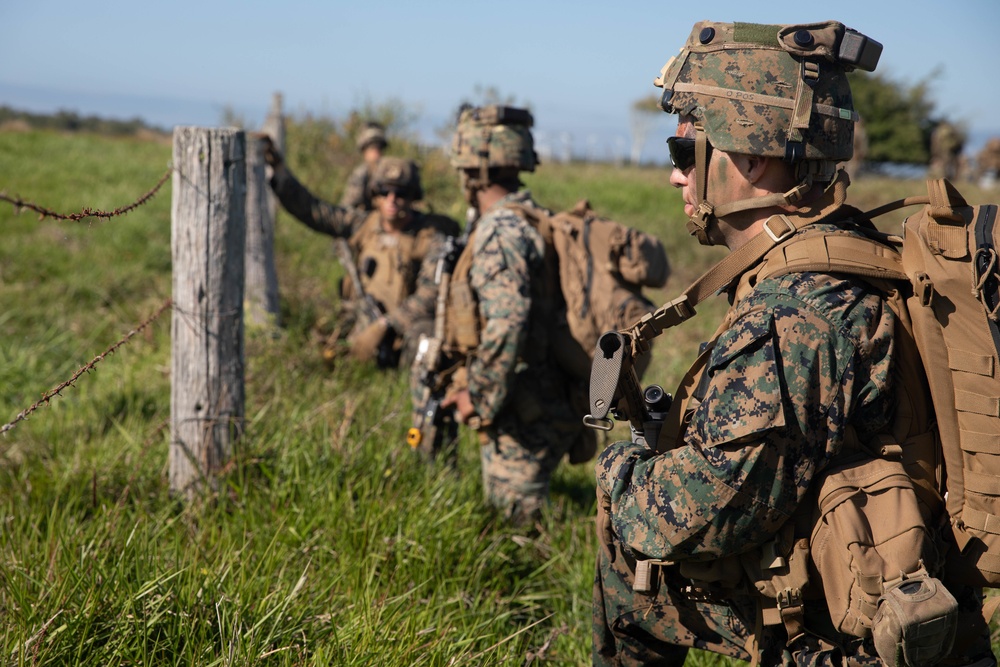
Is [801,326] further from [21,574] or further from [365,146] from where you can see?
[365,146]

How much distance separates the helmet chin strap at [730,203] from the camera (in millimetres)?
2049

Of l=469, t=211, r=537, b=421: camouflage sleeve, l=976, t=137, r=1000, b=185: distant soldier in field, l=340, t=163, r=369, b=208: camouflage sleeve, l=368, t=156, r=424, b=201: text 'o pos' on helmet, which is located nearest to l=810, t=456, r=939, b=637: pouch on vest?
l=469, t=211, r=537, b=421: camouflage sleeve

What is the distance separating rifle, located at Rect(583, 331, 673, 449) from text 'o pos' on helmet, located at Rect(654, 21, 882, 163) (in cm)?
55

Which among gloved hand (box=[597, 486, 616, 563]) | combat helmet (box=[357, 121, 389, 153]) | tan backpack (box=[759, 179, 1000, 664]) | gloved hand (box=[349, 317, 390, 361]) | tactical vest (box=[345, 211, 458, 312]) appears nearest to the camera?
tan backpack (box=[759, 179, 1000, 664])

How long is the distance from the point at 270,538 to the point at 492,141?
6.87 feet

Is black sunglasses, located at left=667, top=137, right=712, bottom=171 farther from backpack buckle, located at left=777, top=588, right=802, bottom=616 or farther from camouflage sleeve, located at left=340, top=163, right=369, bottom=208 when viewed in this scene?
camouflage sleeve, located at left=340, top=163, right=369, bottom=208

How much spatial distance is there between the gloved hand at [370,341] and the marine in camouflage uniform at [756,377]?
373cm

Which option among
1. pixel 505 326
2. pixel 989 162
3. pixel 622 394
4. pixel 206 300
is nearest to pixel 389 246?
pixel 505 326

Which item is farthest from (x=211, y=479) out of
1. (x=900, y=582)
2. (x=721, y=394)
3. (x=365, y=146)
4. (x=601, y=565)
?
(x=365, y=146)

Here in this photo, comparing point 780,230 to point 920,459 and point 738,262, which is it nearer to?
point 738,262

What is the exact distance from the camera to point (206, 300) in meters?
3.40

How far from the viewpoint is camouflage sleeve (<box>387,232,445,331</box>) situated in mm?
5930

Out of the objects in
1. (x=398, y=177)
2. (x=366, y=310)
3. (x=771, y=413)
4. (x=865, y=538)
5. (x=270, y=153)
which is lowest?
(x=366, y=310)

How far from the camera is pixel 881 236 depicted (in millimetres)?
2035
